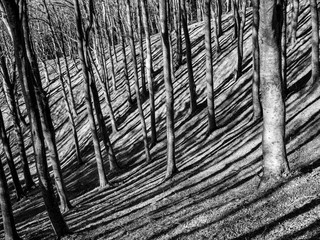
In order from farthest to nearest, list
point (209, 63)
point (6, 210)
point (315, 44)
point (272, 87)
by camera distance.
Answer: point (209, 63), point (315, 44), point (6, 210), point (272, 87)

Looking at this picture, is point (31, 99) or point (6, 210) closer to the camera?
point (31, 99)

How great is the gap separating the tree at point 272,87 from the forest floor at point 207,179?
67cm

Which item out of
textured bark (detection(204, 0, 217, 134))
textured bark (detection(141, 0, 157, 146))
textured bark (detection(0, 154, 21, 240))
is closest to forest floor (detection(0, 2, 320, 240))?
textured bark (detection(204, 0, 217, 134))

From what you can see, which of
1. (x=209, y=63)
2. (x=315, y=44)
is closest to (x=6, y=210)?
(x=209, y=63)

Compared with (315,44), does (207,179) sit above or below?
below

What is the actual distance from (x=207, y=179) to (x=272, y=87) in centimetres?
544

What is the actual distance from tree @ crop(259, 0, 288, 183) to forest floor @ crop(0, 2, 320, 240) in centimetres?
67

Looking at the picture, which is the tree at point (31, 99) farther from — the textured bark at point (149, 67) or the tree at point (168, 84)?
the textured bark at point (149, 67)

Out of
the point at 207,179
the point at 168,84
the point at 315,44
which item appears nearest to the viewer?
the point at 207,179

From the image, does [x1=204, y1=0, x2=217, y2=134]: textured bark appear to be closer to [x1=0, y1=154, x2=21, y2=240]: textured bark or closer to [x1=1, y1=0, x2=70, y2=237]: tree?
[x1=1, y1=0, x2=70, y2=237]: tree

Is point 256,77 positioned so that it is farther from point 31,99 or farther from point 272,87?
point 31,99

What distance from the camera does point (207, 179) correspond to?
11680 millimetres

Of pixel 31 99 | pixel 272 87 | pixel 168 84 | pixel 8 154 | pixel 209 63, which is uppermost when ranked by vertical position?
pixel 272 87

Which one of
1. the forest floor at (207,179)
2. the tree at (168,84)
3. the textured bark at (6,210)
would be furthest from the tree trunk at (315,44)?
the textured bark at (6,210)
